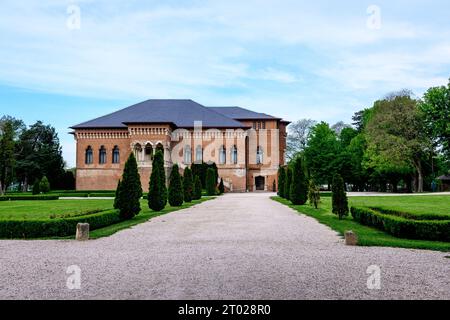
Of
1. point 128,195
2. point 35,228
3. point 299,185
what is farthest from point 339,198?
point 35,228

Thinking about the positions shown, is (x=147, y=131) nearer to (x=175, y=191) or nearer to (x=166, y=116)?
(x=166, y=116)

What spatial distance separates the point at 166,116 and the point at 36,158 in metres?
24.7

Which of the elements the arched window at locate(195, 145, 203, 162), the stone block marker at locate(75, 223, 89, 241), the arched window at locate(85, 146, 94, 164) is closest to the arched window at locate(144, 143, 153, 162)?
the arched window at locate(195, 145, 203, 162)

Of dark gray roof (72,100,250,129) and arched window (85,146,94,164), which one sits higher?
dark gray roof (72,100,250,129)

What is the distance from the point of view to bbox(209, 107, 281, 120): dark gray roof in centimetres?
5944

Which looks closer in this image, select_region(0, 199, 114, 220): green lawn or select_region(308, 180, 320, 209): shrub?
select_region(0, 199, 114, 220): green lawn

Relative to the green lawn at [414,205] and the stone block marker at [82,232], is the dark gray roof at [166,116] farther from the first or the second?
the stone block marker at [82,232]

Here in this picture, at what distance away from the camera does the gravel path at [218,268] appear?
568 cm

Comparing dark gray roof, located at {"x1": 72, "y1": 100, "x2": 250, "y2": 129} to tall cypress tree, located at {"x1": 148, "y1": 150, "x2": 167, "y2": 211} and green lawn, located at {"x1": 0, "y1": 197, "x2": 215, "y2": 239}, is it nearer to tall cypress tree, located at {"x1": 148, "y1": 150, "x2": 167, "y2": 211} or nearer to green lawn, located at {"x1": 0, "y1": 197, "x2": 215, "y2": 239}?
green lawn, located at {"x1": 0, "y1": 197, "x2": 215, "y2": 239}

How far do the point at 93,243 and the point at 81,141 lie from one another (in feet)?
158

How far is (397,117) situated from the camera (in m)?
46.3

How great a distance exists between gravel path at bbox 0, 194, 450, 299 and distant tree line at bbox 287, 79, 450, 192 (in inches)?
1052

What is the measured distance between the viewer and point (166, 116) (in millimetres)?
56750
